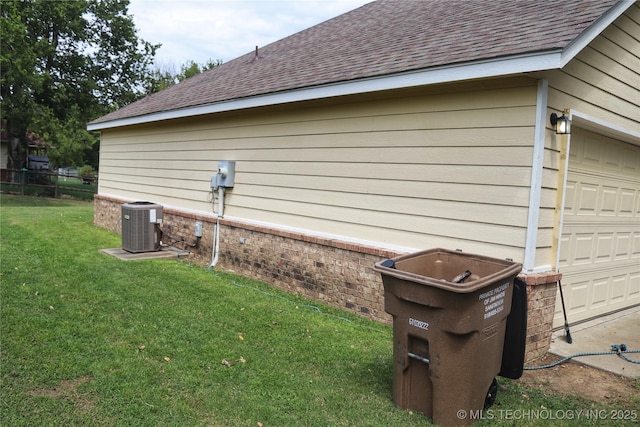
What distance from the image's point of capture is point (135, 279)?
22.0 ft

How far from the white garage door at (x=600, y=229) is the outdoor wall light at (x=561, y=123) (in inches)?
29.0

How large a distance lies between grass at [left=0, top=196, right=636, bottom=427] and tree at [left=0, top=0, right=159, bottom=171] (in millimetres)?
15854

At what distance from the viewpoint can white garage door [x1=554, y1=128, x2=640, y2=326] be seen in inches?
205

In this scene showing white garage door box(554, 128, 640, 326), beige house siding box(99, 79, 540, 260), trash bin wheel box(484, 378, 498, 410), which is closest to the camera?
trash bin wheel box(484, 378, 498, 410)

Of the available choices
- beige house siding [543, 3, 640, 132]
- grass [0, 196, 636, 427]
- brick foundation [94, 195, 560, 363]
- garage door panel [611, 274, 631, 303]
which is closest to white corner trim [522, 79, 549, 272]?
beige house siding [543, 3, 640, 132]

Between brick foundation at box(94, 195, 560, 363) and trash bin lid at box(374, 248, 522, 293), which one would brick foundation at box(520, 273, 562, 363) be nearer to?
brick foundation at box(94, 195, 560, 363)

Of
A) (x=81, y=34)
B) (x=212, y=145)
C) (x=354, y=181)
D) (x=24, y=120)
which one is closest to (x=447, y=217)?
(x=354, y=181)

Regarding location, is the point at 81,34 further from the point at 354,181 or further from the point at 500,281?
the point at 500,281

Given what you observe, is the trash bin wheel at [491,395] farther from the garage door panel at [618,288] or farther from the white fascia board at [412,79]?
the garage door panel at [618,288]

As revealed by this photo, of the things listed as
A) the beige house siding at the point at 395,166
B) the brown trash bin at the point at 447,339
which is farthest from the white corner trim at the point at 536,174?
the brown trash bin at the point at 447,339

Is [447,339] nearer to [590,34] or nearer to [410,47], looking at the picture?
[590,34]

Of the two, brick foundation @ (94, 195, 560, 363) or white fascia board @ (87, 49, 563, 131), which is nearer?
white fascia board @ (87, 49, 563, 131)

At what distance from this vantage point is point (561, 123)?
439 centimetres

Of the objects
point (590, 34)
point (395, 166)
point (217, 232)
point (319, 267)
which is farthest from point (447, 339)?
point (217, 232)
